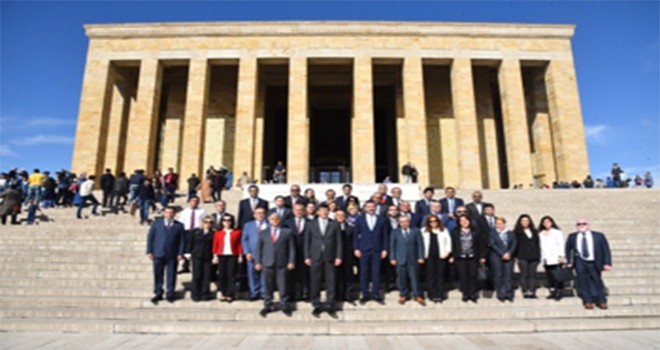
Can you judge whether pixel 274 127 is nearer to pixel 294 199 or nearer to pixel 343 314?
pixel 294 199

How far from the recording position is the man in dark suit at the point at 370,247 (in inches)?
228

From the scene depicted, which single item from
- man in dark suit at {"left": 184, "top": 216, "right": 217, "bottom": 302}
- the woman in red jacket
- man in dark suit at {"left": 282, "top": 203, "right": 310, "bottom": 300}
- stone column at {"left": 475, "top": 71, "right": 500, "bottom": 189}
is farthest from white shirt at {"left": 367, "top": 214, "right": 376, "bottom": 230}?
stone column at {"left": 475, "top": 71, "right": 500, "bottom": 189}

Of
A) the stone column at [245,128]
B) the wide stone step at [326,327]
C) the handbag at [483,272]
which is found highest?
the stone column at [245,128]

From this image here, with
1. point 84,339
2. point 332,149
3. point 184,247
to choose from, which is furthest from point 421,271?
point 332,149

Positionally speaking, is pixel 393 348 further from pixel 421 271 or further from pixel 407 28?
pixel 407 28

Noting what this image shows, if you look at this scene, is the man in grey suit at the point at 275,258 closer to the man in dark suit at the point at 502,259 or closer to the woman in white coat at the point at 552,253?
the man in dark suit at the point at 502,259

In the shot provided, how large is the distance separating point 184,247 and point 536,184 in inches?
856

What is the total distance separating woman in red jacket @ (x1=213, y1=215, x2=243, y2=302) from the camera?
5.77 meters

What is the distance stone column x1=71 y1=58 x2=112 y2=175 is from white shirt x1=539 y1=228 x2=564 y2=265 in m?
21.1

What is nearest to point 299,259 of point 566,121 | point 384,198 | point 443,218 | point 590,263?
point 384,198

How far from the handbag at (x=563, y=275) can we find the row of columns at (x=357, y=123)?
46.4 feet

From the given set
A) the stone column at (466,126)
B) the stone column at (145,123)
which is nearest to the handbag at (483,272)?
the stone column at (466,126)

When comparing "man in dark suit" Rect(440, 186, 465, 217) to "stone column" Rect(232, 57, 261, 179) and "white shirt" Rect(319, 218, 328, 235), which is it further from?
"stone column" Rect(232, 57, 261, 179)

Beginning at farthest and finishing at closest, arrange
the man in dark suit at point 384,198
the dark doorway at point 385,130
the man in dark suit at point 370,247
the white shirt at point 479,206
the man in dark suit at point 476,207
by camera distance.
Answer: the dark doorway at point 385,130, the man in dark suit at point 384,198, the white shirt at point 479,206, the man in dark suit at point 476,207, the man in dark suit at point 370,247
